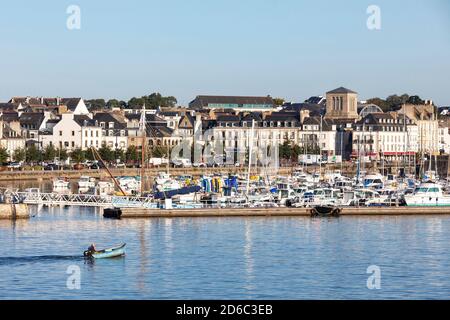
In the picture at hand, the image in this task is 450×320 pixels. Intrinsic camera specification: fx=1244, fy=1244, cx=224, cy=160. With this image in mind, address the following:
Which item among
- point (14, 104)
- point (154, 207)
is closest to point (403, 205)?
point (154, 207)

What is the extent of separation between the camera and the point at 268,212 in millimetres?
48500

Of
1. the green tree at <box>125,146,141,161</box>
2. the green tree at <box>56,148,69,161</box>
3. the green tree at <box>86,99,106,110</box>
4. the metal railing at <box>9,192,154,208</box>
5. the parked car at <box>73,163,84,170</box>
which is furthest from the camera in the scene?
the green tree at <box>86,99,106,110</box>

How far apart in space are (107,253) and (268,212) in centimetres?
1523

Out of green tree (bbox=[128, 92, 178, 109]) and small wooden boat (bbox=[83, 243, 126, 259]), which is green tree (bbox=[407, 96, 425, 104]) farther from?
small wooden boat (bbox=[83, 243, 126, 259])

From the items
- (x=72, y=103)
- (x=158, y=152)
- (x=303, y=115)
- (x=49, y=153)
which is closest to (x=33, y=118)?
(x=49, y=153)

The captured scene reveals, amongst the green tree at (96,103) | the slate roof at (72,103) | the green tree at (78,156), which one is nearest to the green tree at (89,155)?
the green tree at (78,156)

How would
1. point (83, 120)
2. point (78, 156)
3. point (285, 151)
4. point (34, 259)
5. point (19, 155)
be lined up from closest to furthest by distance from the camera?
point (34, 259), point (19, 155), point (78, 156), point (83, 120), point (285, 151)

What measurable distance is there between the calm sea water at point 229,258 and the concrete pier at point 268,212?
1178mm

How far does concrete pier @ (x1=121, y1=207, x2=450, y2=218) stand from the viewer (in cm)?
4700

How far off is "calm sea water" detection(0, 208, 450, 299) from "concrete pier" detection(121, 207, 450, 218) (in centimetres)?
118

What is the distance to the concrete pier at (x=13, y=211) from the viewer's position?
45.1 m

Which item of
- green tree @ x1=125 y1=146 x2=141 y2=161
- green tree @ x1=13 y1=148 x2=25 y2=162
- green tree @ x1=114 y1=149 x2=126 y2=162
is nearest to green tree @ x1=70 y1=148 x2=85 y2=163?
green tree @ x1=114 y1=149 x2=126 y2=162

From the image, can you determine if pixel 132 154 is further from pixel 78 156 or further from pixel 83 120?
pixel 83 120
